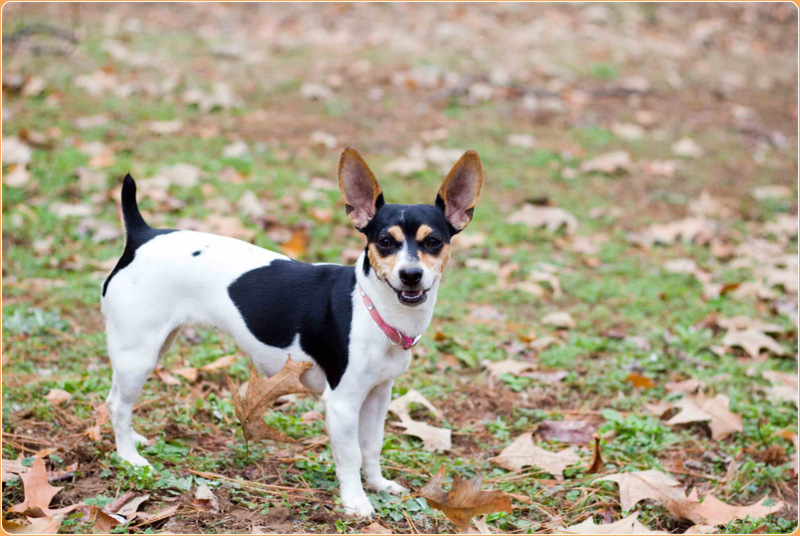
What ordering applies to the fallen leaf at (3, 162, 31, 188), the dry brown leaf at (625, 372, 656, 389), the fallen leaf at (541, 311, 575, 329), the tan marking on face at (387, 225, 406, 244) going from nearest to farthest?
the tan marking on face at (387, 225, 406, 244) → the dry brown leaf at (625, 372, 656, 389) → the fallen leaf at (541, 311, 575, 329) → the fallen leaf at (3, 162, 31, 188)

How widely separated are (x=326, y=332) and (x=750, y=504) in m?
2.20

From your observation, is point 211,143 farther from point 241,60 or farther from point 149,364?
point 149,364

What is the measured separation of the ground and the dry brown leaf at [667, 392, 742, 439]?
1.5 inches

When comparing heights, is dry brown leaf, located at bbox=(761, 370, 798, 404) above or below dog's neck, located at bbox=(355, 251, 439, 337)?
below

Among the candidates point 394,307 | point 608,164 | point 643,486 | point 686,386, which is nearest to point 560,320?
point 686,386

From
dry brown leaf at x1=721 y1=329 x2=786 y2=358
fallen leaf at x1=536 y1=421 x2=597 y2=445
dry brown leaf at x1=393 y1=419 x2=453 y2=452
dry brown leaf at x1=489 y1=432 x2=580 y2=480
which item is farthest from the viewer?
dry brown leaf at x1=721 y1=329 x2=786 y2=358

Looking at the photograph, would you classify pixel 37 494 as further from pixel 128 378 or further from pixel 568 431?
pixel 568 431

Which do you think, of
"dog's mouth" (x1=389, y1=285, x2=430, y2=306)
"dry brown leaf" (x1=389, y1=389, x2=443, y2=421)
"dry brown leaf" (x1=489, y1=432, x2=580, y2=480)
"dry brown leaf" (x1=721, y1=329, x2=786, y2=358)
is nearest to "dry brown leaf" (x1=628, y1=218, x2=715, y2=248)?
"dry brown leaf" (x1=721, y1=329, x2=786, y2=358)

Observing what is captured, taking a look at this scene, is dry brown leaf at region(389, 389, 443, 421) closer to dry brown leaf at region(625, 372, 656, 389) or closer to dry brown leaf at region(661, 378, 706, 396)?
dry brown leaf at region(625, 372, 656, 389)

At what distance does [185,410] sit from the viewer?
4.15m

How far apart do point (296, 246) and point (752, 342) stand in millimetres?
3414

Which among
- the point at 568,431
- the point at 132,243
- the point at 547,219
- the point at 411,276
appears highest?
the point at 411,276

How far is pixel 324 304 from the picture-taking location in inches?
135

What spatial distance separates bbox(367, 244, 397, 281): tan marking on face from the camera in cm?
310
